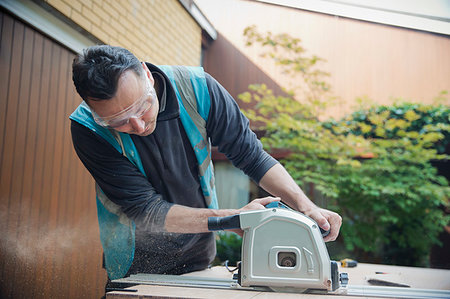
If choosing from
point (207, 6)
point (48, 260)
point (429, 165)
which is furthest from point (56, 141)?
point (429, 165)

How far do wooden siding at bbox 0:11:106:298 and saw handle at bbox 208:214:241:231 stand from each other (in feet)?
3.23

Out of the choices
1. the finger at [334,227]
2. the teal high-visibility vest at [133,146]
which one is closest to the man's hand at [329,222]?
the finger at [334,227]

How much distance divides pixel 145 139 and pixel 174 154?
130 millimetres

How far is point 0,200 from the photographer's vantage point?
1.76m

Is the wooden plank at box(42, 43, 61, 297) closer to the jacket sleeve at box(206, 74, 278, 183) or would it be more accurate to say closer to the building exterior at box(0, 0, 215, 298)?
the building exterior at box(0, 0, 215, 298)

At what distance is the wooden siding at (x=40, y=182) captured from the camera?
1.79 metres

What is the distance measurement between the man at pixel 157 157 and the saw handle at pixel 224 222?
0.19 feet

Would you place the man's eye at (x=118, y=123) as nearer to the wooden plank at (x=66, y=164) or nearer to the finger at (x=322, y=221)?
the finger at (x=322, y=221)

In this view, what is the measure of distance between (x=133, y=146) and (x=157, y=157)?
0.33 feet

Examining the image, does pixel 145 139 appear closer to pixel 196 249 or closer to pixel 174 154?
pixel 174 154

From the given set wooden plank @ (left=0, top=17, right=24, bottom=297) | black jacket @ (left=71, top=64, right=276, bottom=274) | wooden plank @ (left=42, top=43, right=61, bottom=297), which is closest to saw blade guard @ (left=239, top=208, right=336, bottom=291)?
black jacket @ (left=71, top=64, right=276, bottom=274)

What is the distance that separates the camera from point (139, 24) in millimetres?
2303

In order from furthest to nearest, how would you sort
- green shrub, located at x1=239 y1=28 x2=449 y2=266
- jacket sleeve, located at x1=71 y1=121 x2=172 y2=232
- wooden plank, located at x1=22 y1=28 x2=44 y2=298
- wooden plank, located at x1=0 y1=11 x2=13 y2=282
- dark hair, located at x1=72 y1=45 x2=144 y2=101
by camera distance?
green shrub, located at x1=239 y1=28 x2=449 y2=266 → wooden plank, located at x1=22 y1=28 x2=44 y2=298 → wooden plank, located at x1=0 y1=11 x2=13 y2=282 → jacket sleeve, located at x1=71 y1=121 x2=172 y2=232 → dark hair, located at x1=72 y1=45 x2=144 y2=101

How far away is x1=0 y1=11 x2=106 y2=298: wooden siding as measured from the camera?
179 cm
